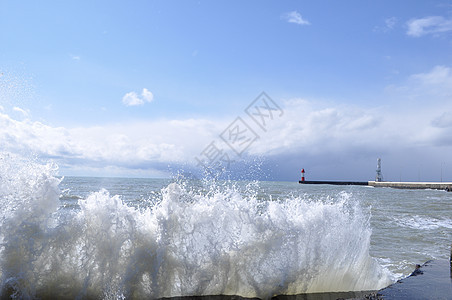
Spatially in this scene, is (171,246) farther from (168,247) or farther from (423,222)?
(423,222)

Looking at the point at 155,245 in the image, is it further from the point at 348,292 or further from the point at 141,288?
the point at 348,292

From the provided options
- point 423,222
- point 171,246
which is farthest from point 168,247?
point 423,222

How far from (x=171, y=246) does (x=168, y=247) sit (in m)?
0.05

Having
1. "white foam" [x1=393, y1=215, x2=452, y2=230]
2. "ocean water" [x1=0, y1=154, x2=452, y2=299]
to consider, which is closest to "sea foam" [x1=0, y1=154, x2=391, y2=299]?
"ocean water" [x1=0, y1=154, x2=452, y2=299]

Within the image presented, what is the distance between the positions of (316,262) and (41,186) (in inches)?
176

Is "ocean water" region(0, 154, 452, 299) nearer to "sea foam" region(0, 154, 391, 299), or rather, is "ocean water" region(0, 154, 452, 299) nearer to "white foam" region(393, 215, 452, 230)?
"sea foam" region(0, 154, 391, 299)

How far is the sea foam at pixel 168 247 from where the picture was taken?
4.85 m

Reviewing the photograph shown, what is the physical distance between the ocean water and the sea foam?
0.01 meters

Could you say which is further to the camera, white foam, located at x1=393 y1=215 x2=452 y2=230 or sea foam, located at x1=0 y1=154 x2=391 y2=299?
white foam, located at x1=393 y1=215 x2=452 y2=230

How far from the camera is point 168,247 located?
17.2 ft

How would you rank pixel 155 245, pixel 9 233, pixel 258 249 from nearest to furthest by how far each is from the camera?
pixel 9 233 → pixel 155 245 → pixel 258 249

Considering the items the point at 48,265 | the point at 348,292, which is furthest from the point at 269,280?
the point at 48,265

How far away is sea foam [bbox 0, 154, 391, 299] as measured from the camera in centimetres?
485

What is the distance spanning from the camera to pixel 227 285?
17.3 feet
